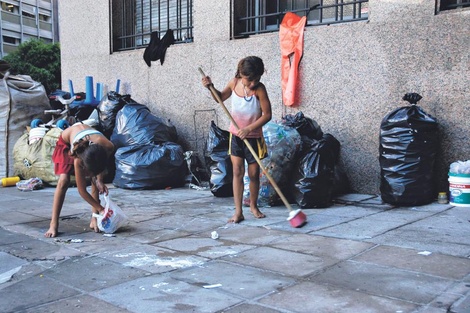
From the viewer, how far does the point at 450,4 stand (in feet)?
17.5

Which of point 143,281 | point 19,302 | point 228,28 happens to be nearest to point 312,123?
point 228,28

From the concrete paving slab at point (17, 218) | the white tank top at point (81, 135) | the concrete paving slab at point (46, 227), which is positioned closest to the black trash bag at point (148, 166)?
the concrete paving slab at point (17, 218)

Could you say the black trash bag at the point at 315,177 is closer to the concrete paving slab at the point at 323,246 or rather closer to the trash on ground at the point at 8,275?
the concrete paving slab at the point at 323,246

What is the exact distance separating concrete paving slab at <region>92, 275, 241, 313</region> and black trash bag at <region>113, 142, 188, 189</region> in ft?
12.1

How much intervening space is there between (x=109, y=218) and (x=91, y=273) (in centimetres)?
103

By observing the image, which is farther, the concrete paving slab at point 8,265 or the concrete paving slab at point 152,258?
the concrete paving slab at point 152,258

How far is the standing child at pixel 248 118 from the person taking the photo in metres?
4.45

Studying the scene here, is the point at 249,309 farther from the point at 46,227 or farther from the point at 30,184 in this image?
the point at 30,184

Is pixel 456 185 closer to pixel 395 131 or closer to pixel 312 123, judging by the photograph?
pixel 395 131

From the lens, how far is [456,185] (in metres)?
4.91

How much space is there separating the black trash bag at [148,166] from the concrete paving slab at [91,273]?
10.5ft

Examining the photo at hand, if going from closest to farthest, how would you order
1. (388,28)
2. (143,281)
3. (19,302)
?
(19,302)
(143,281)
(388,28)

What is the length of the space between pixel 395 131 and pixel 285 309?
3001 millimetres

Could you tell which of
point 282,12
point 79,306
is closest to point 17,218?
point 79,306
